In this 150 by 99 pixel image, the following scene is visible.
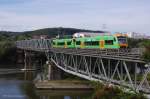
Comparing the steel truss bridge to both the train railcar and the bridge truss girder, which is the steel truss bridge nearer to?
the bridge truss girder

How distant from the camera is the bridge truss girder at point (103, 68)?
53.1 m

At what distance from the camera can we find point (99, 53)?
63375 mm

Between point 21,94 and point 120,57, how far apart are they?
34.3 meters

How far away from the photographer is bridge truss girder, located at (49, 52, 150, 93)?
5312 cm

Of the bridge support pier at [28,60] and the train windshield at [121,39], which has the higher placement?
the train windshield at [121,39]

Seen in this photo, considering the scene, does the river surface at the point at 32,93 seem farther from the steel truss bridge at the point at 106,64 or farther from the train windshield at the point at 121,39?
the train windshield at the point at 121,39

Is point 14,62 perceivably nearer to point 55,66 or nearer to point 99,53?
point 55,66

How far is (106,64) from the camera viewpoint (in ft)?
261

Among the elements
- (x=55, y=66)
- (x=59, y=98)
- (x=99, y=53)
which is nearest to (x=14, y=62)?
(x=55, y=66)

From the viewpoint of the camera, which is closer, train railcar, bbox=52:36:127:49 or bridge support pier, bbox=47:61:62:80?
train railcar, bbox=52:36:127:49

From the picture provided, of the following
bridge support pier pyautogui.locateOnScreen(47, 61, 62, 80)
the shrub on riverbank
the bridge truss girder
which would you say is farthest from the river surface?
the shrub on riverbank

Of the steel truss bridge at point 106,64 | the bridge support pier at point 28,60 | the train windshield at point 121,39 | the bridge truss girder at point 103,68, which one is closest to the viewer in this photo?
the steel truss bridge at point 106,64

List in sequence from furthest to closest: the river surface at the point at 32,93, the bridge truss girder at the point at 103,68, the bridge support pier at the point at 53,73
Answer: the bridge support pier at the point at 53,73, the river surface at the point at 32,93, the bridge truss girder at the point at 103,68

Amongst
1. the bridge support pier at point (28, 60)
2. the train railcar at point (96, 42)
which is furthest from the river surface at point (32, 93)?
the bridge support pier at point (28, 60)
